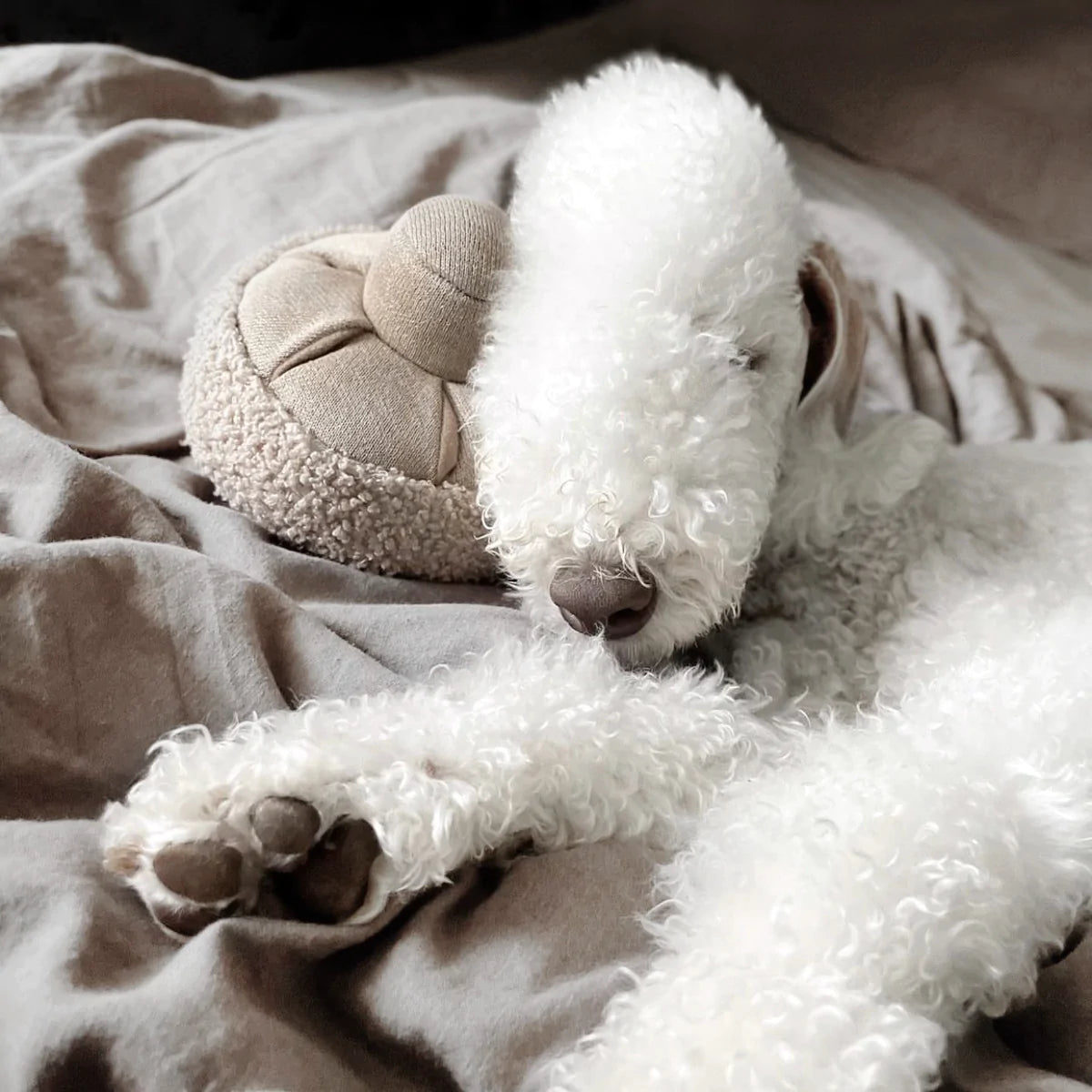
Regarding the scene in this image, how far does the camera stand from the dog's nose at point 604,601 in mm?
896

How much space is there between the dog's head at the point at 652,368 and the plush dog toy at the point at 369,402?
5 cm

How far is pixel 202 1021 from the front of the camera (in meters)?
0.67

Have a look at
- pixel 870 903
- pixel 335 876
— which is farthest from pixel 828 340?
pixel 335 876

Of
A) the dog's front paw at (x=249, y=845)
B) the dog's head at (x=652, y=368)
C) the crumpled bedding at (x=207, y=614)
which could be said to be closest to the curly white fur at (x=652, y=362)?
the dog's head at (x=652, y=368)

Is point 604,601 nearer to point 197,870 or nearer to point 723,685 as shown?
point 723,685

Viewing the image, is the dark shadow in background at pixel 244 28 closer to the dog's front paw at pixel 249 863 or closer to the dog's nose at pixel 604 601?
the dog's nose at pixel 604 601

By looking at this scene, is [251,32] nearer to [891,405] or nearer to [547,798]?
[891,405]

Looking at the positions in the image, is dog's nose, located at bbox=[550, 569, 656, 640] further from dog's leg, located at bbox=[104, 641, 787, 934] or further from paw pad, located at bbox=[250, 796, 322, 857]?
paw pad, located at bbox=[250, 796, 322, 857]

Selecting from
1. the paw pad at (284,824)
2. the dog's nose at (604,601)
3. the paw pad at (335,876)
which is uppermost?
the dog's nose at (604,601)

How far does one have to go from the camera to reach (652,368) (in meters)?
0.95

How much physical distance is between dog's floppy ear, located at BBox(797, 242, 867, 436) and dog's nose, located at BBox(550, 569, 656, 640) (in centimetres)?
31

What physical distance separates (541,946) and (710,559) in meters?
0.35

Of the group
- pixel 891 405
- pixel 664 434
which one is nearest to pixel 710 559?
pixel 664 434

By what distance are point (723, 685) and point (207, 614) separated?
502 mm
